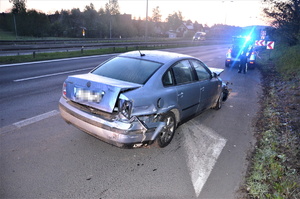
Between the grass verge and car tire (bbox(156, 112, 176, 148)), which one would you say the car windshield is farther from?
the grass verge

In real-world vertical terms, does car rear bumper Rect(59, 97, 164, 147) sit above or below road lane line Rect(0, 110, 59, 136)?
above

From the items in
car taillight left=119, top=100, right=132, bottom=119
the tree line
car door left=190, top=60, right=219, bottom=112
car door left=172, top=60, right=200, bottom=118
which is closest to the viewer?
car taillight left=119, top=100, right=132, bottom=119

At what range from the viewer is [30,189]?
9.62 ft

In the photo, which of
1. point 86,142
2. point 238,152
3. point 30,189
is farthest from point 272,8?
point 30,189

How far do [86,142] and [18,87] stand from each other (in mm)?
4823

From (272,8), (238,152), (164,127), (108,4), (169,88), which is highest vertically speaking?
(108,4)

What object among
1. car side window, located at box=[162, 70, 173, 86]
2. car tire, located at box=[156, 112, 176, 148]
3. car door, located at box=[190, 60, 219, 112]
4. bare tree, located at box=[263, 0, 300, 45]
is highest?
bare tree, located at box=[263, 0, 300, 45]

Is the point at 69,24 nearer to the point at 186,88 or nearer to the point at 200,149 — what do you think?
the point at 186,88

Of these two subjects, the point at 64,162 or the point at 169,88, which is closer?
the point at 64,162

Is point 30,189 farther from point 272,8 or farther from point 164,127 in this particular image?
point 272,8

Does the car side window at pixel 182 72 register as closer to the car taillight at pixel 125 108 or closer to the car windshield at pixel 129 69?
the car windshield at pixel 129 69

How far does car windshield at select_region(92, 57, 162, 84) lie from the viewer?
3935 millimetres

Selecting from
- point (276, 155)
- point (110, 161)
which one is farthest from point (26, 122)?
point (276, 155)

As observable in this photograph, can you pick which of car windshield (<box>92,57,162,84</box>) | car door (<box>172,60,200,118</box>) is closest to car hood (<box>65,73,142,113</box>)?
car windshield (<box>92,57,162,84</box>)
